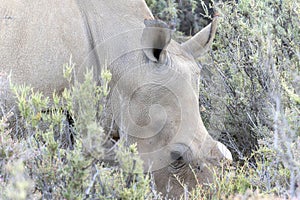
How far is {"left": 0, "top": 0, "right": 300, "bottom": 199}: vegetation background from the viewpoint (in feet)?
11.3

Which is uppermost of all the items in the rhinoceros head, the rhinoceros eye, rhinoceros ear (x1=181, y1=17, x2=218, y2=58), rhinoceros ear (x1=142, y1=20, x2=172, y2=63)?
rhinoceros ear (x1=142, y1=20, x2=172, y2=63)

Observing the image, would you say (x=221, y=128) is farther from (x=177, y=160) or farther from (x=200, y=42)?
(x=177, y=160)

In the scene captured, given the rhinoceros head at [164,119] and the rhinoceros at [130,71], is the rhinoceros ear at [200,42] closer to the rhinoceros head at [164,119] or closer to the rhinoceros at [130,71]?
the rhinoceros at [130,71]

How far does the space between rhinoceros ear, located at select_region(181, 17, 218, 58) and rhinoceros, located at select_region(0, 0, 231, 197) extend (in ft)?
0.86

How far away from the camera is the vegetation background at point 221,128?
344cm

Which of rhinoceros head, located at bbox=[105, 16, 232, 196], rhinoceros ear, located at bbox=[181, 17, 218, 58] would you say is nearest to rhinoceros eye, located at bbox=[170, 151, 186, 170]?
rhinoceros head, located at bbox=[105, 16, 232, 196]

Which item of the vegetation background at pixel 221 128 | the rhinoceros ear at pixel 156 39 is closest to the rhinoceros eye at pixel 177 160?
the vegetation background at pixel 221 128

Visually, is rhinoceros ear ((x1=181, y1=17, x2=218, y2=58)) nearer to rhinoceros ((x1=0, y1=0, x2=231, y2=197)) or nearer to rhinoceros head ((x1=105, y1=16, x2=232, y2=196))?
rhinoceros ((x1=0, y1=0, x2=231, y2=197))

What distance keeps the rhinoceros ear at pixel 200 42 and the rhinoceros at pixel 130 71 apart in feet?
0.86

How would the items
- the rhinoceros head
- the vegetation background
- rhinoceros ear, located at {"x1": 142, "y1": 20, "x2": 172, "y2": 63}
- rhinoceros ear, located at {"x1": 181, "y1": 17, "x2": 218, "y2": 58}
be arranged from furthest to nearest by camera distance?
1. rhinoceros ear, located at {"x1": 181, "y1": 17, "x2": 218, "y2": 58}
2. the rhinoceros head
3. rhinoceros ear, located at {"x1": 142, "y1": 20, "x2": 172, "y2": 63}
4. the vegetation background

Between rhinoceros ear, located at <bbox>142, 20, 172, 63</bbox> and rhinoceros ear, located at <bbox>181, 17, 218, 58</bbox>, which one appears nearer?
rhinoceros ear, located at <bbox>142, 20, 172, 63</bbox>

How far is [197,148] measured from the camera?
174 inches

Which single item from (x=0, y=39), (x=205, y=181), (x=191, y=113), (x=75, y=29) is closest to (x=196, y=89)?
(x=191, y=113)

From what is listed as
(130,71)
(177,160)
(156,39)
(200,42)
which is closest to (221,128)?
(200,42)
